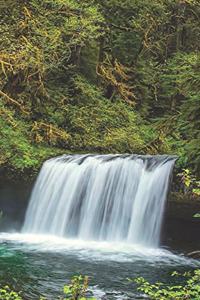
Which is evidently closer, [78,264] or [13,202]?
[78,264]

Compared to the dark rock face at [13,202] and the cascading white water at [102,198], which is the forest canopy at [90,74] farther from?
the cascading white water at [102,198]

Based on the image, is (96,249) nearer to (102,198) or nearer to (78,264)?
(78,264)

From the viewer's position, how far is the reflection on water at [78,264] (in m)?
6.88

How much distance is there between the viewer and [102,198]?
10.8 metres

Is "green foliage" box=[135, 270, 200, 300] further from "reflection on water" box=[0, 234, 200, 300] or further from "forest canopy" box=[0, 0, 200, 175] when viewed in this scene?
"forest canopy" box=[0, 0, 200, 175]

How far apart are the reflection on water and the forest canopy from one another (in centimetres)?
191

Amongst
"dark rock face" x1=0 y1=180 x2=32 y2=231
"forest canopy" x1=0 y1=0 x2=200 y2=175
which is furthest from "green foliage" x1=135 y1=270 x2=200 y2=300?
"dark rock face" x1=0 y1=180 x2=32 y2=231

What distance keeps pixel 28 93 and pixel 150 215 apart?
243 inches

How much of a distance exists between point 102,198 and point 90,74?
801 centimetres

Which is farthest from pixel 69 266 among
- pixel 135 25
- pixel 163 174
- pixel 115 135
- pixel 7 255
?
pixel 135 25

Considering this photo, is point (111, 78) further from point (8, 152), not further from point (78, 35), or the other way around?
point (8, 152)

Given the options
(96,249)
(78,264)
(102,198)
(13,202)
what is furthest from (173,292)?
(13,202)

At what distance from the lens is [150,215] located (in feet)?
32.8

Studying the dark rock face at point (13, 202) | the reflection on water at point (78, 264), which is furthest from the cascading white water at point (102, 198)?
the reflection on water at point (78, 264)
